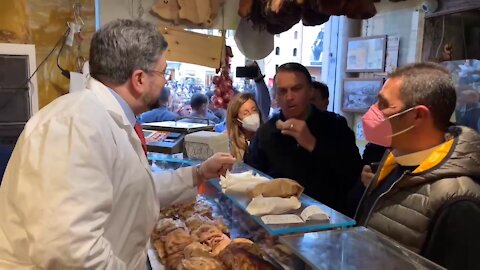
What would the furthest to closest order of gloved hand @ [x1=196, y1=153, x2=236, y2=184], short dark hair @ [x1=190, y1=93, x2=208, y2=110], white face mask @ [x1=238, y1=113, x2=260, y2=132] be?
1. short dark hair @ [x1=190, y1=93, x2=208, y2=110]
2. white face mask @ [x1=238, y1=113, x2=260, y2=132]
3. gloved hand @ [x1=196, y1=153, x2=236, y2=184]

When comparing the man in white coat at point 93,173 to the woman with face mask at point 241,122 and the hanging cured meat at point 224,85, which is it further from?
the hanging cured meat at point 224,85

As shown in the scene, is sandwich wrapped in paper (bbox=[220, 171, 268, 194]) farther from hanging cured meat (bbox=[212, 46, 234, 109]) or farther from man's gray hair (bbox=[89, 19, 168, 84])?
hanging cured meat (bbox=[212, 46, 234, 109])

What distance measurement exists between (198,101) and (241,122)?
150cm

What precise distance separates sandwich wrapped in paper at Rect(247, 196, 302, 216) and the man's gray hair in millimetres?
554

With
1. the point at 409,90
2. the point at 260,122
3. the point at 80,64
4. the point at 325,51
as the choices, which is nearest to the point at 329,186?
the point at 260,122

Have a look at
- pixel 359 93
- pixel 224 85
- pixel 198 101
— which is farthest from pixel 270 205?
pixel 198 101

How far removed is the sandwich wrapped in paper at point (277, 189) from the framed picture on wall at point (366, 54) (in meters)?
2.07

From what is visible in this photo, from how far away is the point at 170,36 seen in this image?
105 inches

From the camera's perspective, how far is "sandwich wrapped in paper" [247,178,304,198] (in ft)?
4.58

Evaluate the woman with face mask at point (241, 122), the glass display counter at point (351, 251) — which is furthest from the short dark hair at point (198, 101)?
the glass display counter at point (351, 251)

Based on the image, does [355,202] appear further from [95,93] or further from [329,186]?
[95,93]

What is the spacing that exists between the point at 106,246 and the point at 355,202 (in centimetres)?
129

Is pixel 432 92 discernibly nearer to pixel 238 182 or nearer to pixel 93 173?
pixel 238 182

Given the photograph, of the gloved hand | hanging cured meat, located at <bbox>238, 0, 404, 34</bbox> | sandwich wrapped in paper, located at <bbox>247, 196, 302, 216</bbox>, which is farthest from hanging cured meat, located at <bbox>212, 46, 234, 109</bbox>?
sandwich wrapped in paper, located at <bbox>247, 196, 302, 216</bbox>
